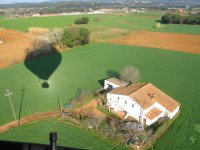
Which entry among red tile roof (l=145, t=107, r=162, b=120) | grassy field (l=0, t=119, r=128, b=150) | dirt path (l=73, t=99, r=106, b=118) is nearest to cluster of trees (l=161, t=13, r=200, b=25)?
dirt path (l=73, t=99, r=106, b=118)

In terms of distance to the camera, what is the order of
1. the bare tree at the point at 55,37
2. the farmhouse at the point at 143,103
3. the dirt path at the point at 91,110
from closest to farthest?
1. the farmhouse at the point at 143,103
2. the dirt path at the point at 91,110
3. the bare tree at the point at 55,37

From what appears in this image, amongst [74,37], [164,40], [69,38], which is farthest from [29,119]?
[164,40]

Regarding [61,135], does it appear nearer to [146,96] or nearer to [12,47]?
[146,96]

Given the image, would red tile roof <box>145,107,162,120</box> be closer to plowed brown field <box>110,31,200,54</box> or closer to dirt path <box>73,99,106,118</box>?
dirt path <box>73,99,106,118</box>

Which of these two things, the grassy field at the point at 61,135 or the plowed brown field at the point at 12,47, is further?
the plowed brown field at the point at 12,47

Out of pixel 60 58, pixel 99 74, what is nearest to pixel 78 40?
pixel 60 58

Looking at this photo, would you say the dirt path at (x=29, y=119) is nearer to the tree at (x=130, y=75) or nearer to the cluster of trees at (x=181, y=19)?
the tree at (x=130, y=75)

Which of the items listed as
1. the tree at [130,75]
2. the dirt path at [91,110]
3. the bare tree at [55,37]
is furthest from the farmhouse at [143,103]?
the bare tree at [55,37]
